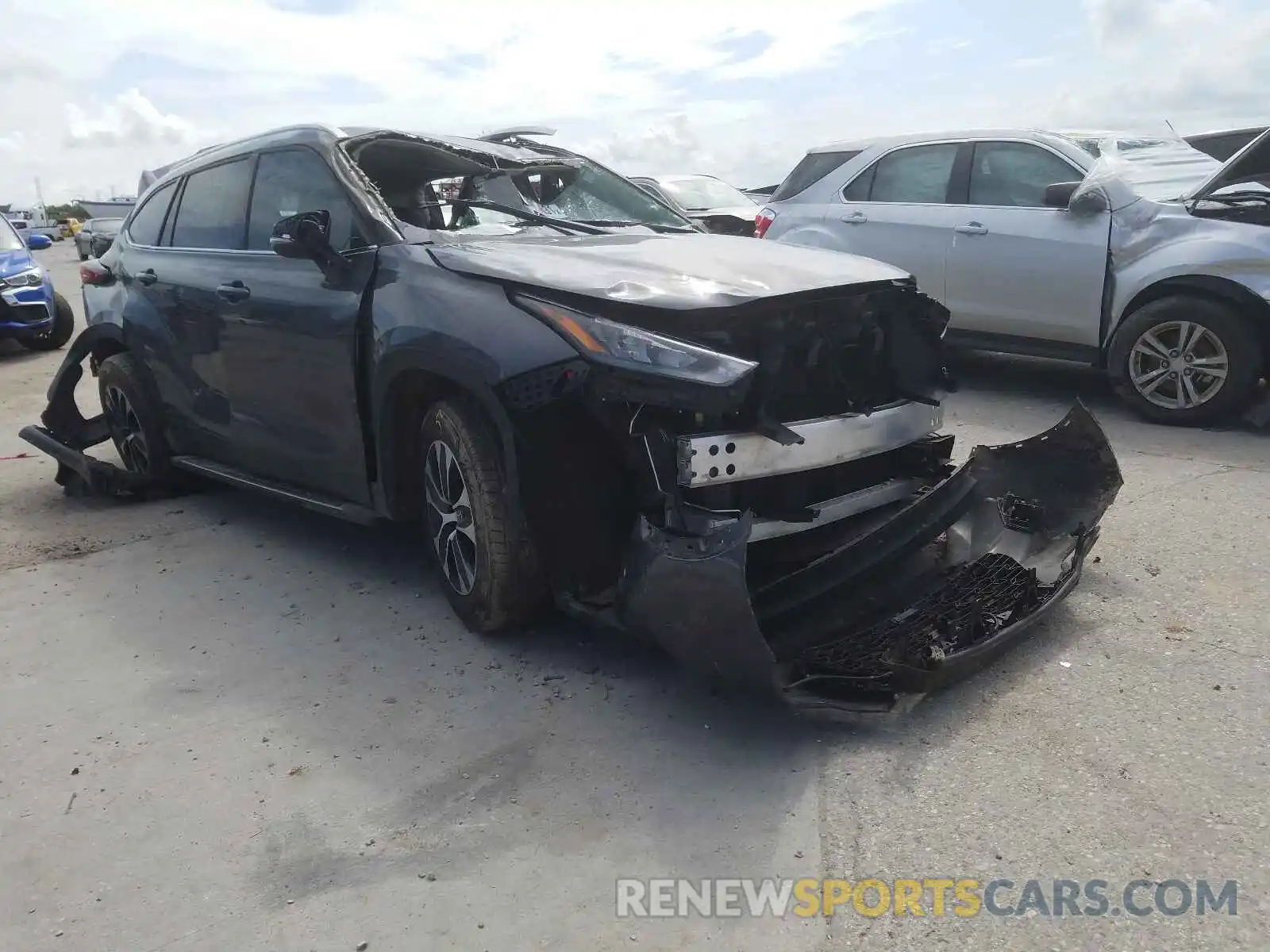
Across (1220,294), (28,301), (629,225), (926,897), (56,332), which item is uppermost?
(629,225)

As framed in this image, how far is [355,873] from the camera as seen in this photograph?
7.96ft

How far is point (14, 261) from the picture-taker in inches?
458

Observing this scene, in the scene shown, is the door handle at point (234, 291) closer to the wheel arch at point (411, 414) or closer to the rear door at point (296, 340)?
the rear door at point (296, 340)

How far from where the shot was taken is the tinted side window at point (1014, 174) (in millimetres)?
6789

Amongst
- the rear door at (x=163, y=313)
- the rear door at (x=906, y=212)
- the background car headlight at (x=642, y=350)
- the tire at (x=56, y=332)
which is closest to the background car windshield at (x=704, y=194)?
the rear door at (x=906, y=212)

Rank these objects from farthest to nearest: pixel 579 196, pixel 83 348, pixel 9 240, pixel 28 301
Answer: pixel 9 240
pixel 28 301
pixel 83 348
pixel 579 196

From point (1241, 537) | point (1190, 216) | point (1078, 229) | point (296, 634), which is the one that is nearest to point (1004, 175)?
point (1078, 229)

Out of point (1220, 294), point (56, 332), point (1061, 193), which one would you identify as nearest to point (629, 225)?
point (1061, 193)

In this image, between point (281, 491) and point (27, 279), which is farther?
point (27, 279)

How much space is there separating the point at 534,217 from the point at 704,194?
10300 mm

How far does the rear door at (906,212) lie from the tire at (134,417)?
4.77 meters

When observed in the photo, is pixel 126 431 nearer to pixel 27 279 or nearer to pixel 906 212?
pixel 906 212

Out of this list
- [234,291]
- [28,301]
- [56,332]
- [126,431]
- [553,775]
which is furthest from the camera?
[56,332]

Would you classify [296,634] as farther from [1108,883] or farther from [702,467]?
[1108,883]
